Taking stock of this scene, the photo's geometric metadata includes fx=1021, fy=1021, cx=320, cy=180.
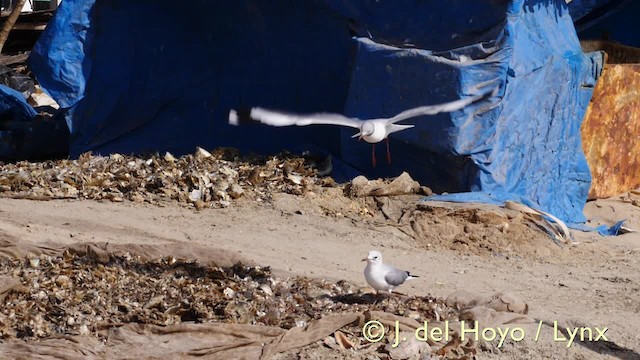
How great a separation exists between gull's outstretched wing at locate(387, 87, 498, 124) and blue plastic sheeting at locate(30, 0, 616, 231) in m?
0.08

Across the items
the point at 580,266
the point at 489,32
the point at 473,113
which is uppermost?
the point at 489,32

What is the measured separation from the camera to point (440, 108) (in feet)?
23.6

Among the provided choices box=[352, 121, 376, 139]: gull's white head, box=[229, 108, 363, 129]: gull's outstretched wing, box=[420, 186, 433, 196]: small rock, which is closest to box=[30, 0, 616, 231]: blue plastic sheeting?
box=[420, 186, 433, 196]: small rock

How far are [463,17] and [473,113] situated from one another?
78 cm

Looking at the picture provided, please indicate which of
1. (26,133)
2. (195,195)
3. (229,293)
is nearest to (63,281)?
(229,293)

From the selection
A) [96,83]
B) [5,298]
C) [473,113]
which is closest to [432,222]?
[473,113]

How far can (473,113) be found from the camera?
312 inches

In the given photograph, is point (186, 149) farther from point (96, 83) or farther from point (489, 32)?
point (489, 32)

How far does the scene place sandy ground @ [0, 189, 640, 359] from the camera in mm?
6398

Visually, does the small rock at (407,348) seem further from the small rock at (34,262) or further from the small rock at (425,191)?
the small rock at (425,191)

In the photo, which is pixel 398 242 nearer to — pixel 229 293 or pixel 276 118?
pixel 276 118

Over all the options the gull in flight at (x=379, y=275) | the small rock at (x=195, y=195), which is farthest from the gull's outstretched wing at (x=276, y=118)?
the gull in flight at (x=379, y=275)

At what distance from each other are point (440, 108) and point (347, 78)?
205 centimetres

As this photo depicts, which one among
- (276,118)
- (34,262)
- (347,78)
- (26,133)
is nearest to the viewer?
(34,262)
